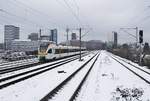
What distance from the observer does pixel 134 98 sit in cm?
1075

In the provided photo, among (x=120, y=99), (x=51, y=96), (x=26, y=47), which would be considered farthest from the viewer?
(x=26, y=47)

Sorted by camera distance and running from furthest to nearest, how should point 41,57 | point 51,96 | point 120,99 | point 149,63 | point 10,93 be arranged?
point 41,57
point 149,63
point 10,93
point 51,96
point 120,99

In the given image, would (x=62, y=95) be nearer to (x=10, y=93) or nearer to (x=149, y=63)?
(x=10, y=93)

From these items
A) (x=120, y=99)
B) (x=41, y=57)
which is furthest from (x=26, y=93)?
(x=41, y=57)

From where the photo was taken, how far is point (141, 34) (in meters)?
34.4

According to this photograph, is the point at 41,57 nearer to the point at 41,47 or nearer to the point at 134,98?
the point at 41,47

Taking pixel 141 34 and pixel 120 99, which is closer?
pixel 120 99

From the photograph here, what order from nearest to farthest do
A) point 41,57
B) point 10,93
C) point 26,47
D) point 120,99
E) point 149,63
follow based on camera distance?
point 120,99 → point 10,93 → point 149,63 → point 41,57 → point 26,47

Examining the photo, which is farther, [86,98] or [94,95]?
[94,95]

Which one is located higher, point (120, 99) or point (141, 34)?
point (141, 34)

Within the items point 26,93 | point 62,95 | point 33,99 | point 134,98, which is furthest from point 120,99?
point 26,93

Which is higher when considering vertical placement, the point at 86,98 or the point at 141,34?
the point at 141,34

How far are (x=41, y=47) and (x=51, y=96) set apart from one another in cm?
3074

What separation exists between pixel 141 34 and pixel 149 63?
4.04 meters
